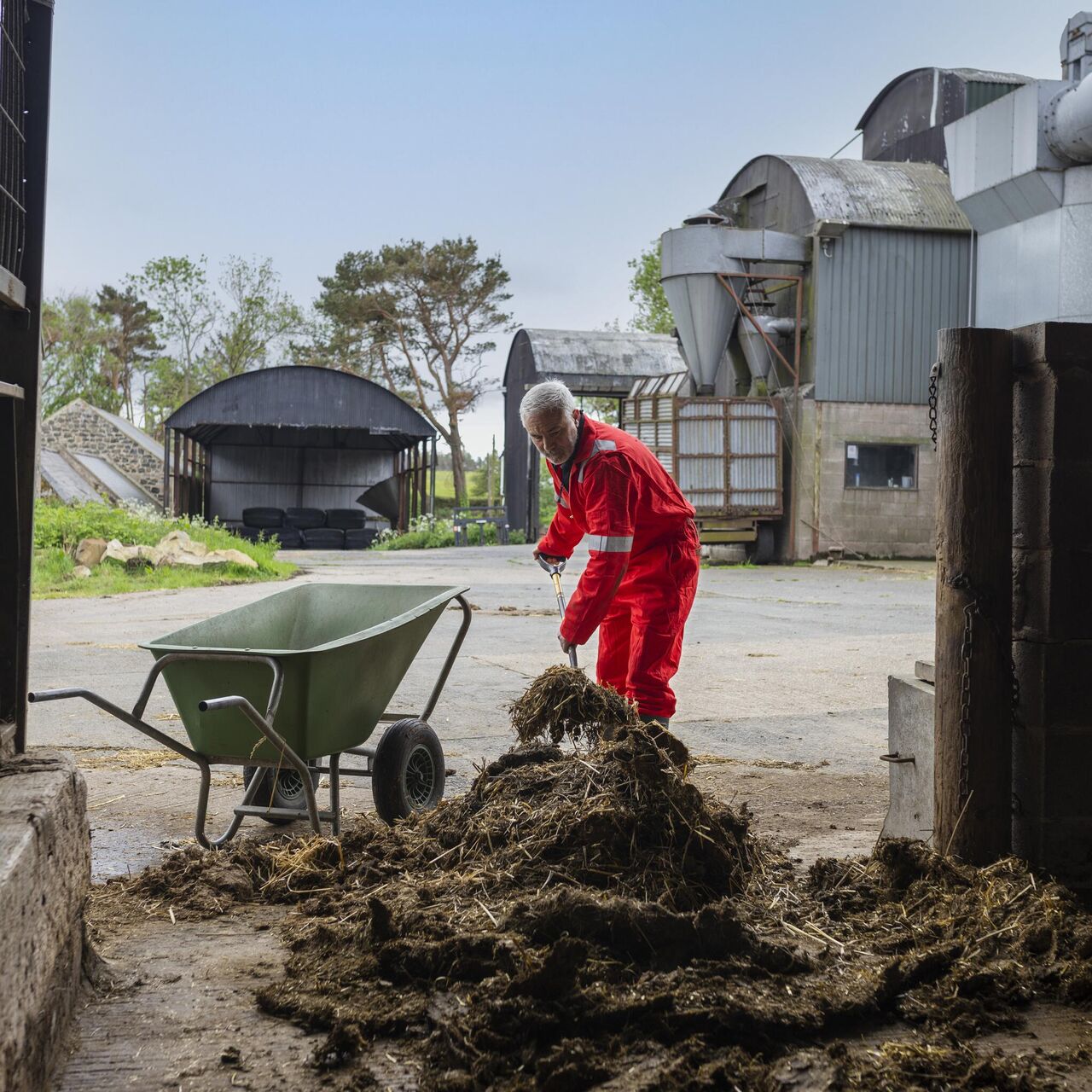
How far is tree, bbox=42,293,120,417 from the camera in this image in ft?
159

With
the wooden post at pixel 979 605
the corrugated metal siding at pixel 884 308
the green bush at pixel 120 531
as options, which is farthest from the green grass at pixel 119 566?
the wooden post at pixel 979 605

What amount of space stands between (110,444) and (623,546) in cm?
3717

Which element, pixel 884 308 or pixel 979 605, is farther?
pixel 884 308

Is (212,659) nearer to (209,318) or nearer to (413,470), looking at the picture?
(413,470)

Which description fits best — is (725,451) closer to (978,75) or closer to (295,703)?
(978,75)

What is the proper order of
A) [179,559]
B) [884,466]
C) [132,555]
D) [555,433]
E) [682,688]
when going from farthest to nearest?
[884,466], [179,559], [132,555], [682,688], [555,433]

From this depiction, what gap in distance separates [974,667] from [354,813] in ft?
7.94

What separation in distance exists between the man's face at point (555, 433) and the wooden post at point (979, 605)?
158 centimetres

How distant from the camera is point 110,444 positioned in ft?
127

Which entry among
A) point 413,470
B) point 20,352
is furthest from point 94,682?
point 413,470

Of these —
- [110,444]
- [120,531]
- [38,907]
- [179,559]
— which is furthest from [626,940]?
[110,444]

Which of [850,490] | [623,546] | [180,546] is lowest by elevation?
[180,546]

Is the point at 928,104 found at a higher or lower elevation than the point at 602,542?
higher

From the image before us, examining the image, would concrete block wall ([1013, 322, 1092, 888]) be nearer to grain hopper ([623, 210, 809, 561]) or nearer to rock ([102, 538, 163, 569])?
Answer: rock ([102, 538, 163, 569])
